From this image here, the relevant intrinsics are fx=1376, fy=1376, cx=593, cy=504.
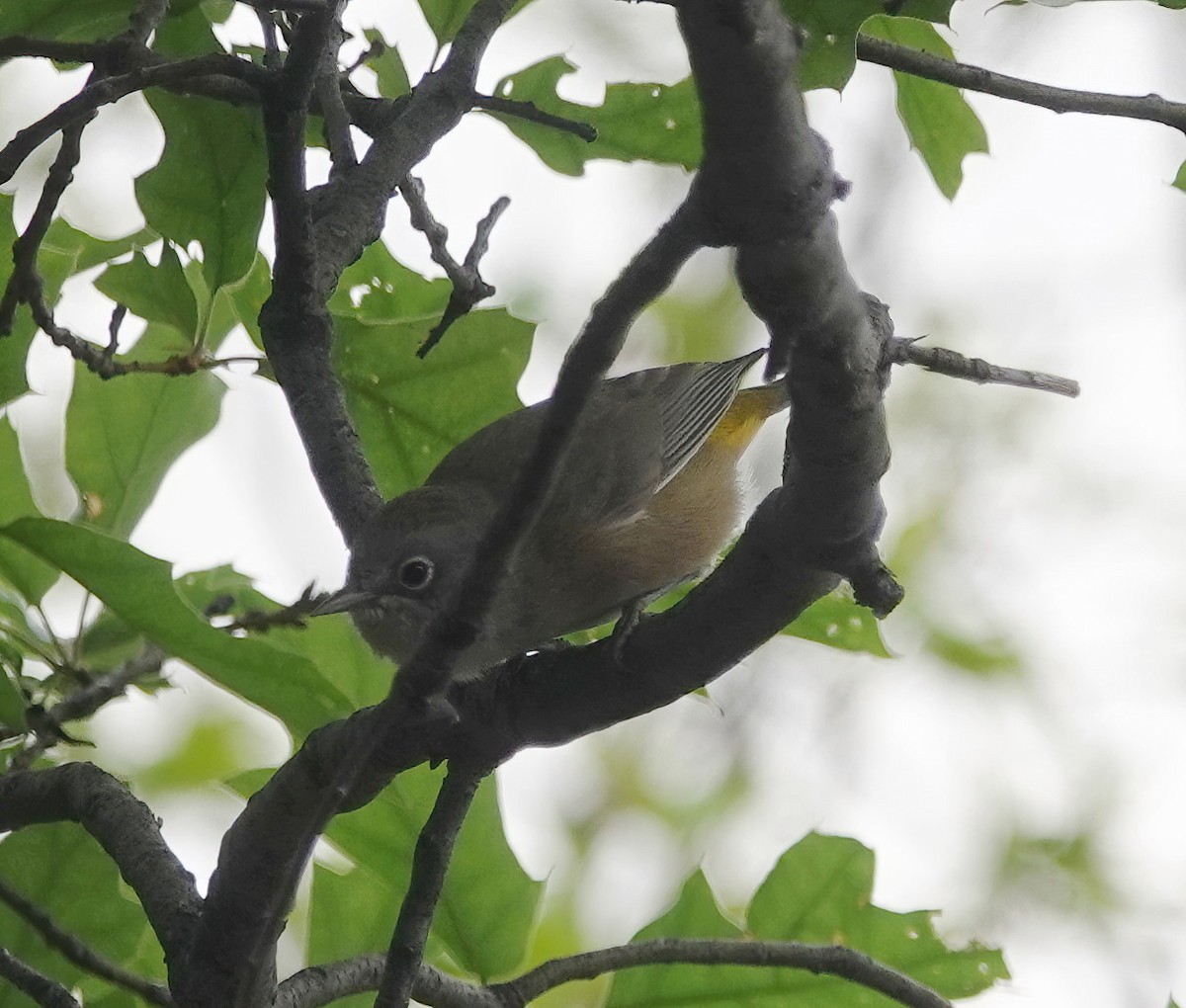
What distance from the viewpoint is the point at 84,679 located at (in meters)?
3.11

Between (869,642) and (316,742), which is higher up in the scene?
(869,642)

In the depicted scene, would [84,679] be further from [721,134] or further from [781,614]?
[721,134]

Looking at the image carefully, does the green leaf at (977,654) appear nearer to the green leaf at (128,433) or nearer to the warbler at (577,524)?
the warbler at (577,524)

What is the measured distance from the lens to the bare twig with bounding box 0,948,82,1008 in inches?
84.7

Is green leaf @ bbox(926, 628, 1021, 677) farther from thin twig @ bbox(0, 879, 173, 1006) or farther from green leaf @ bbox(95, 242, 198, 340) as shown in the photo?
thin twig @ bbox(0, 879, 173, 1006)

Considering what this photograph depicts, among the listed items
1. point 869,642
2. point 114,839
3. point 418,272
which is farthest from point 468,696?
point 418,272

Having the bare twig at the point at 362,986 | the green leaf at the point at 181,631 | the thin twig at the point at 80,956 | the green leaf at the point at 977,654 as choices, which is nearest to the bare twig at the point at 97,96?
the green leaf at the point at 181,631

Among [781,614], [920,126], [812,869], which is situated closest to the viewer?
[781,614]

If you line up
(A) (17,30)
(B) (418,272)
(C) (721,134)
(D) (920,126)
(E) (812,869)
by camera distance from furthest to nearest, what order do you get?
(B) (418,272)
(D) (920,126)
(E) (812,869)
(A) (17,30)
(C) (721,134)

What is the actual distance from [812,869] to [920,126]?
1.73 metres

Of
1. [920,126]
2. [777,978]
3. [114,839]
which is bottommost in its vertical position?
[114,839]

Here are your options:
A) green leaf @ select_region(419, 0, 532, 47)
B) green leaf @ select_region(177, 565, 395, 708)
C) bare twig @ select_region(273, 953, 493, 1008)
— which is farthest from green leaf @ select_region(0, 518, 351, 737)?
green leaf @ select_region(419, 0, 532, 47)

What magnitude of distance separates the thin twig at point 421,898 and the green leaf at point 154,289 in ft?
4.67

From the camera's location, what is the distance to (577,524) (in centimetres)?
415
